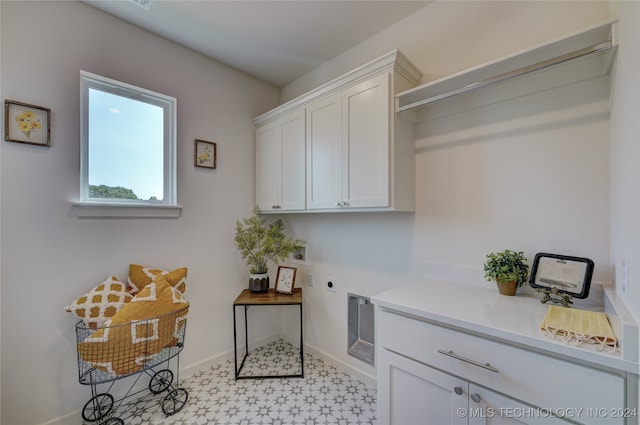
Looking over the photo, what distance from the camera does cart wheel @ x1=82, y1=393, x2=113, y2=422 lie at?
1.64 m

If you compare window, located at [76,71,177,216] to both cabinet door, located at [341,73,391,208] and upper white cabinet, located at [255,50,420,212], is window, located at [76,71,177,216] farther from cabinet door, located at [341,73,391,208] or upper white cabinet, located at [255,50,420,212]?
cabinet door, located at [341,73,391,208]

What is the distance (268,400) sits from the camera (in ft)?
6.11

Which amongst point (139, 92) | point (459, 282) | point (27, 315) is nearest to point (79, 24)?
point (139, 92)

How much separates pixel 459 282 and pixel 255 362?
1.88 m

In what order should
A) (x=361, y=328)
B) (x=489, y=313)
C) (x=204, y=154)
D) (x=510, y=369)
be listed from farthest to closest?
1. (x=204, y=154)
2. (x=361, y=328)
3. (x=489, y=313)
4. (x=510, y=369)

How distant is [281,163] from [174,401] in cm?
197

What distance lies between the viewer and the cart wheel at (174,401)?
1762mm

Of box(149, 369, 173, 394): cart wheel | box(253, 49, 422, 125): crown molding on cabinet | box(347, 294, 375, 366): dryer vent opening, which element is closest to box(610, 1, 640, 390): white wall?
box(253, 49, 422, 125): crown molding on cabinet

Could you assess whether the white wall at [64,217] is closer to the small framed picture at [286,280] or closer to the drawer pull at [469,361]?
the small framed picture at [286,280]

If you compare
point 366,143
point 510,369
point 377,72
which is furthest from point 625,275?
point 377,72

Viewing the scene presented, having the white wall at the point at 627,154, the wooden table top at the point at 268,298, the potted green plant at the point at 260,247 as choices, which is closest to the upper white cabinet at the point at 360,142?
the potted green plant at the point at 260,247

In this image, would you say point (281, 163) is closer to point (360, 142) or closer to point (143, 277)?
point (360, 142)

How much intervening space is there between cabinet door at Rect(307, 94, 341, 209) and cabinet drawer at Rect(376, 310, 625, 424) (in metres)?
0.97

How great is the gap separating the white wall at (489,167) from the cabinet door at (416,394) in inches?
14.4
